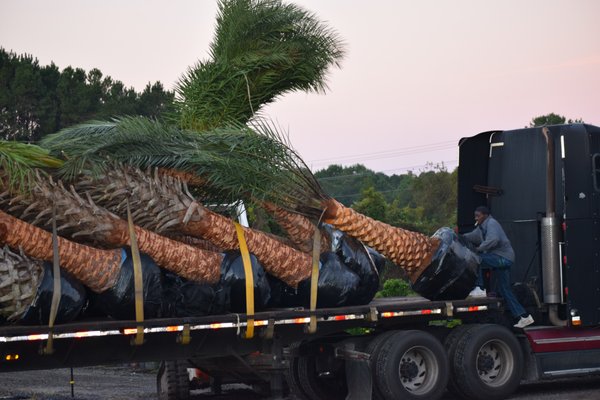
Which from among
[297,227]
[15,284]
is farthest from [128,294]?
[297,227]

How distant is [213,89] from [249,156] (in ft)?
14.4

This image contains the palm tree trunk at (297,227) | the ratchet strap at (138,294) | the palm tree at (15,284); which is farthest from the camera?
the palm tree trunk at (297,227)

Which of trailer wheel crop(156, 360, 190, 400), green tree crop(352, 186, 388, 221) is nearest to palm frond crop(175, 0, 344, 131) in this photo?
trailer wheel crop(156, 360, 190, 400)

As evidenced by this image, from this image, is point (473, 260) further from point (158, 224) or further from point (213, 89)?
point (213, 89)

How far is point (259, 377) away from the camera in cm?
1176

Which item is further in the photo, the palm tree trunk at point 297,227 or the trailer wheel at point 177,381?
the trailer wheel at point 177,381

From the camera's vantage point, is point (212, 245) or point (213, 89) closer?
point (212, 245)

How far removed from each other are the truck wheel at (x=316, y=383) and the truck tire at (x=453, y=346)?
135 centimetres

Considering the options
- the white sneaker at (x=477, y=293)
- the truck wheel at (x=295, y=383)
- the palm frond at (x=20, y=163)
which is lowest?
the truck wheel at (x=295, y=383)

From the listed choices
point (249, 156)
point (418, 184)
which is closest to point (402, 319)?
point (249, 156)

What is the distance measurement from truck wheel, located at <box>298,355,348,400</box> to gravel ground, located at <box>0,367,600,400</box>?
1047mm

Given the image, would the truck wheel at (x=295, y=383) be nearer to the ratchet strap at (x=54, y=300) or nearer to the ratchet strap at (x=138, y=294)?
the ratchet strap at (x=138, y=294)

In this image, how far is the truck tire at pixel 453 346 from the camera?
12.0 m

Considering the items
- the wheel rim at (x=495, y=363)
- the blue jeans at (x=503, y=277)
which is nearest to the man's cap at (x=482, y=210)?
the blue jeans at (x=503, y=277)
